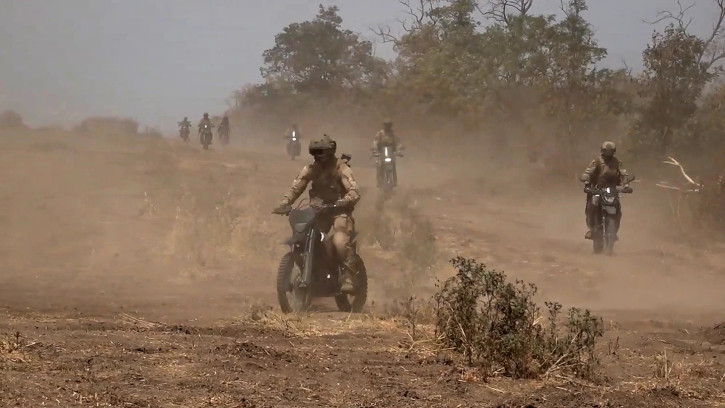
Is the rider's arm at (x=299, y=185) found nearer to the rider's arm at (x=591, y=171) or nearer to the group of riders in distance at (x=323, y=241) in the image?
the group of riders in distance at (x=323, y=241)

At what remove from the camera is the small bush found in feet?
19.5

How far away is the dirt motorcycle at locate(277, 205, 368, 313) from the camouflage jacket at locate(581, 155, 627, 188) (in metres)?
6.24

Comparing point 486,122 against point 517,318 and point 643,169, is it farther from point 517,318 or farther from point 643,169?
point 517,318

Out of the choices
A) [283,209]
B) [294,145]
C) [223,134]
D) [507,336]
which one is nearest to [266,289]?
[283,209]

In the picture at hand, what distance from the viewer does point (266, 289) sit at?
12.3 meters

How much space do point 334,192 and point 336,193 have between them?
0.03 meters

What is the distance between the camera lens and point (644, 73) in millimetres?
24312

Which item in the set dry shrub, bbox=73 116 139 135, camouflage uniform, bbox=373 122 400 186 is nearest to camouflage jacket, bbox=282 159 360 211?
camouflage uniform, bbox=373 122 400 186

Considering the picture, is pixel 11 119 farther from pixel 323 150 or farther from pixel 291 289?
pixel 291 289

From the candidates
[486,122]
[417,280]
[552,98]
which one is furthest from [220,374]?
[486,122]

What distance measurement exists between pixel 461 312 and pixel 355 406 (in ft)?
5.60

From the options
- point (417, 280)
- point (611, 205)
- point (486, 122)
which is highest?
point (486, 122)

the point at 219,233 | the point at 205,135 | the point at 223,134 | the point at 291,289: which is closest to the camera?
the point at 291,289

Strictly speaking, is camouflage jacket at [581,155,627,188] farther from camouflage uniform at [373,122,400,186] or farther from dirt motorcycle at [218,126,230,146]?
dirt motorcycle at [218,126,230,146]
